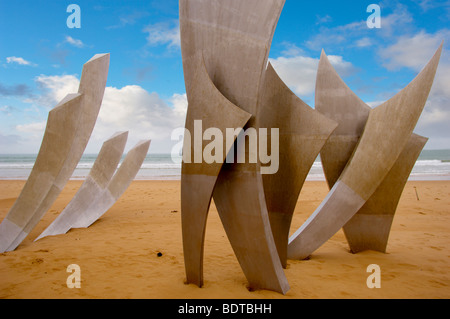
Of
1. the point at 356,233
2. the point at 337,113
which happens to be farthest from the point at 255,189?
the point at 356,233

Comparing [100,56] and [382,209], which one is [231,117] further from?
[100,56]

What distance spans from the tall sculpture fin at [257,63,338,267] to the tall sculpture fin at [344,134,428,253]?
1.85 m

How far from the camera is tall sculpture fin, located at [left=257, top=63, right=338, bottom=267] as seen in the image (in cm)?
434

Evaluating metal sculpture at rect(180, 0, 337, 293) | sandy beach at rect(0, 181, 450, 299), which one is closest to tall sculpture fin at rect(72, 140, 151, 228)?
sandy beach at rect(0, 181, 450, 299)

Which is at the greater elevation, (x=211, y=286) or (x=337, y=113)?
(x=337, y=113)

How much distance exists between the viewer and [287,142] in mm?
4504

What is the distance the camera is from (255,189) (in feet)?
12.1

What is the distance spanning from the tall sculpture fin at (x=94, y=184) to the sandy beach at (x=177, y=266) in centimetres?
33

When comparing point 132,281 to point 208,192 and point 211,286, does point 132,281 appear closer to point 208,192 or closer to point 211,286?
point 211,286

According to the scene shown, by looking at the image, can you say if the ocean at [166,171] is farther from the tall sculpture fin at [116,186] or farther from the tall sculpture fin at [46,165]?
the tall sculpture fin at [46,165]

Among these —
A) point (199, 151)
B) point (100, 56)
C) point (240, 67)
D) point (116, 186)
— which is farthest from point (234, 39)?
point (116, 186)

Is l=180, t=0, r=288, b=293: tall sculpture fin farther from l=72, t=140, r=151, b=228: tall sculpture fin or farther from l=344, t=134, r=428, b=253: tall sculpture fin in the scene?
l=72, t=140, r=151, b=228: tall sculpture fin

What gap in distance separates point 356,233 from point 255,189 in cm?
316

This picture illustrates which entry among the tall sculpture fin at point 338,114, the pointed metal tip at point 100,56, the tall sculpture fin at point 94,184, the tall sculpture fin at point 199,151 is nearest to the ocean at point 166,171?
the tall sculpture fin at point 94,184
